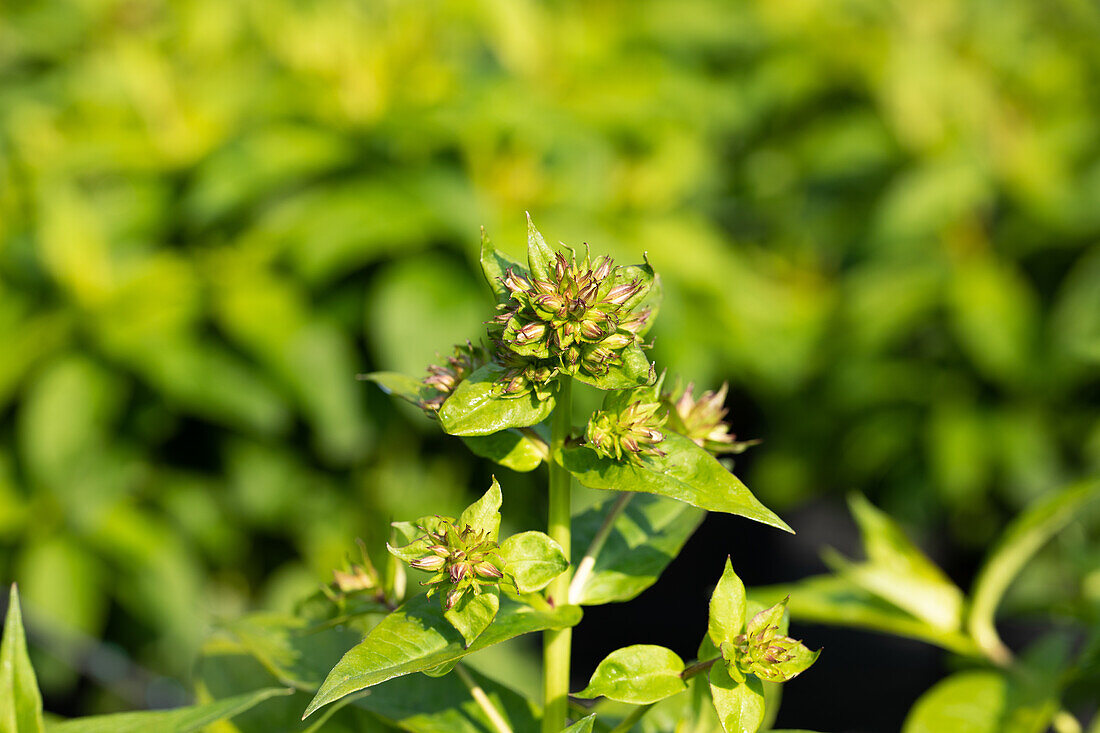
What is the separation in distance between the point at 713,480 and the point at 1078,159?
7.11 feet

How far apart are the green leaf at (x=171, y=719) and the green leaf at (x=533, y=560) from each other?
0.48 feet

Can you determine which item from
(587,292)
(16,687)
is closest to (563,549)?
(587,292)

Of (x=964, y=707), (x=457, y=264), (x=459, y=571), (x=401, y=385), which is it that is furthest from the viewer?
(x=457, y=264)

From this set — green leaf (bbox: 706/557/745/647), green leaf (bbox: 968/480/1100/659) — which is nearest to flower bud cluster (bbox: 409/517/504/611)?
green leaf (bbox: 706/557/745/647)

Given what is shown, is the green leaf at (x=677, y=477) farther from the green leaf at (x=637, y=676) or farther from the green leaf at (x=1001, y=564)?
the green leaf at (x=1001, y=564)

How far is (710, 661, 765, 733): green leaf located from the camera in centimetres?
46

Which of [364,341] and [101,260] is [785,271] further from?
[101,260]

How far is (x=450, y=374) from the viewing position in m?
0.53

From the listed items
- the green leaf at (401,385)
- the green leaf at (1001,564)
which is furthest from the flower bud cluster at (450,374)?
the green leaf at (1001,564)

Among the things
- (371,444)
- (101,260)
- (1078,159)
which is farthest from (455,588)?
(1078,159)

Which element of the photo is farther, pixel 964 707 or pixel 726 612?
pixel 964 707

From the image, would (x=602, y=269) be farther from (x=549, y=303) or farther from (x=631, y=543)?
(x=631, y=543)

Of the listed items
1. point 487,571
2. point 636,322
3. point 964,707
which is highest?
point 636,322

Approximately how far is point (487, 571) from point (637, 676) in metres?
0.10
